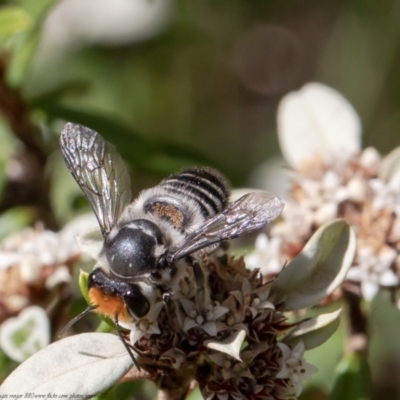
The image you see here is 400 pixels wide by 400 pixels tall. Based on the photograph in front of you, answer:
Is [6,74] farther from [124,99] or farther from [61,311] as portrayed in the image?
[124,99]

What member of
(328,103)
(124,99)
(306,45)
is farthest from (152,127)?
(328,103)

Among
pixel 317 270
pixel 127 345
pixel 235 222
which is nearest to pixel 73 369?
pixel 127 345

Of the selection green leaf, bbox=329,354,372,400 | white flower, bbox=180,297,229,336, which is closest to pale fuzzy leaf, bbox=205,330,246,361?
white flower, bbox=180,297,229,336

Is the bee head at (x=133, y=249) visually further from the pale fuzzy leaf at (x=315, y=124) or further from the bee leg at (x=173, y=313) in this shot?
the pale fuzzy leaf at (x=315, y=124)

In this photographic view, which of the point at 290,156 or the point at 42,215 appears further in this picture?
the point at 42,215

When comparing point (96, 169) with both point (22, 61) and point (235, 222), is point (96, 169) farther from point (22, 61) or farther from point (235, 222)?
point (22, 61)

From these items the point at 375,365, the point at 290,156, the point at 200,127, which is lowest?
the point at 375,365

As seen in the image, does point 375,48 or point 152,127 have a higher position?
point 375,48
